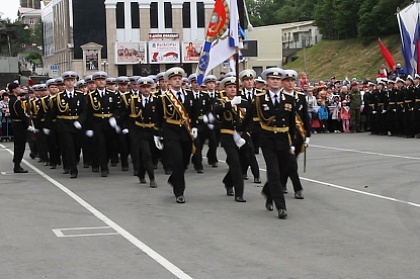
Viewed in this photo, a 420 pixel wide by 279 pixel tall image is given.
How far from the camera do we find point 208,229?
10.0 meters

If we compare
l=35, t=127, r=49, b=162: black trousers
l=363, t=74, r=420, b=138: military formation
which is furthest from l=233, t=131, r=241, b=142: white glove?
l=363, t=74, r=420, b=138: military formation

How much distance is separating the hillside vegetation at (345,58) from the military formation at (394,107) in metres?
45.6

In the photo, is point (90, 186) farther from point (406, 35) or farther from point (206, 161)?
point (406, 35)

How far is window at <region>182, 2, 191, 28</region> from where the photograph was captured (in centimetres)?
8562

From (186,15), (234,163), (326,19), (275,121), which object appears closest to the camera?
(275,121)

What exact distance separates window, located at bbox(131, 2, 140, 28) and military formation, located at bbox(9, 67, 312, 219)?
63934 millimetres

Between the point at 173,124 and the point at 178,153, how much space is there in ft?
1.85

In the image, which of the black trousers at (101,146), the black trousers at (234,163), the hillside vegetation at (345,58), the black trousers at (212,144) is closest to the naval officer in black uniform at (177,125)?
the black trousers at (234,163)

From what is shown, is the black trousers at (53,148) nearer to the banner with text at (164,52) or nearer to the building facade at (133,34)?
the building facade at (133,34)

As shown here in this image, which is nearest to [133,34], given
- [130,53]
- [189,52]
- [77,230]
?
[130,53]

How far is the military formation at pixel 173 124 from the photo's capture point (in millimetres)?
11133

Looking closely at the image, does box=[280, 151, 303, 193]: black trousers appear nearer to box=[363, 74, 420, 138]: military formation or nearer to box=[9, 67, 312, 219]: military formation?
box=[9, 67, 312, 219]: military formation

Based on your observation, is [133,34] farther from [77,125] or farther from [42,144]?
[77,125]

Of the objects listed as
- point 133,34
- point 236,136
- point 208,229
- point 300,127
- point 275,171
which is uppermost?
point 133,34
